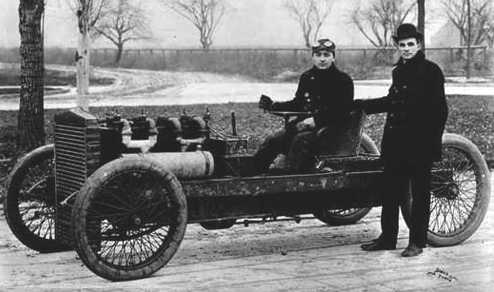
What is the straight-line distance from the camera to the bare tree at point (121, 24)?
64.6ft

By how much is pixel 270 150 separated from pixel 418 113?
125cm

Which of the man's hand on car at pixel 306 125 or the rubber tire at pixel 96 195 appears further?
the man's hand on car at pixel 306 125

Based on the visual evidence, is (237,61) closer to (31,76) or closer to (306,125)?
(31,76)

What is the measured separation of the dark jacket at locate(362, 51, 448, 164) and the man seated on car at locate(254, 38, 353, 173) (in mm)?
382

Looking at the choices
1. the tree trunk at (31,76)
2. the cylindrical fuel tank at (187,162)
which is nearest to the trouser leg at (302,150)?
the cylindrical fuel tank at (187,162)

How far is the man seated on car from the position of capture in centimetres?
659

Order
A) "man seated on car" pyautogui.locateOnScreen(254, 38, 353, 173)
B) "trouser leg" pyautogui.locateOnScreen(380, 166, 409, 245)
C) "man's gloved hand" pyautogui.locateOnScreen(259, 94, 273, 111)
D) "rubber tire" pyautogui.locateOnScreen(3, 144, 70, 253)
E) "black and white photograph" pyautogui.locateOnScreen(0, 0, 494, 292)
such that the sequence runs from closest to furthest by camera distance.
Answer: "black and white photograph" pyautogui.locateOnScreen(0, 0, 494, 292)
"rubber tire" pyautogui.locateOnScreen(3, 144, 70, 253)
"trouser leg" pyautogui.locateOnScreen(380, 166, 409, 245)
"man seated on car" pyautogui.locateOnScreen(254, 38, 353, 173)
"man's gloved hand" pyautogui.locateOnScreen(259, 94, 273, 111)

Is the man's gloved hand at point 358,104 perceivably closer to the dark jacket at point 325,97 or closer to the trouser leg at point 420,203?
the dark jacket at point 325,97

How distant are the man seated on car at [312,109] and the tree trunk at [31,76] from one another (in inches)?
208

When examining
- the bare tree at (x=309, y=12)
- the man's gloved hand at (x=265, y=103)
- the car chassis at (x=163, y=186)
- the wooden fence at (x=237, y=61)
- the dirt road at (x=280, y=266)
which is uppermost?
the bare tree at (x=309, y=12)

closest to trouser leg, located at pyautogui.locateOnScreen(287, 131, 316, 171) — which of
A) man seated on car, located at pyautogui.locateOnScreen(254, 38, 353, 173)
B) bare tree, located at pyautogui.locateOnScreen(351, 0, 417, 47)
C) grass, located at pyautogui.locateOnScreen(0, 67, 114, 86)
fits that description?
man seated on car, located at pyautogui.locateOnScreen(254, 38, 353, 173)

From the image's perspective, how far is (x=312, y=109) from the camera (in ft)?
22.2

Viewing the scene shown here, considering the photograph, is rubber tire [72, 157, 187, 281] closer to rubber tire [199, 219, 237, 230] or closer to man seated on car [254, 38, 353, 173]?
rubber tire [199, 219, 237, 230]

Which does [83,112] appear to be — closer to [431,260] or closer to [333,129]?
[333,129]
